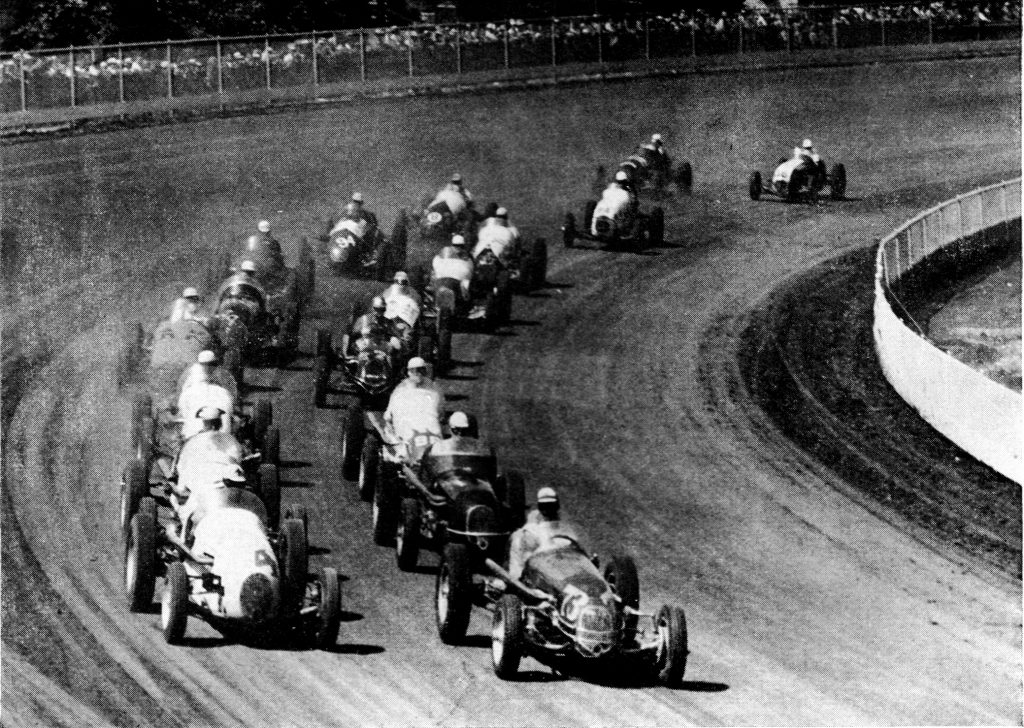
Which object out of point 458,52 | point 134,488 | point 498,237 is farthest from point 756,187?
point 134,488

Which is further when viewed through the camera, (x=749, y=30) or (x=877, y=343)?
(x=749, y=30)

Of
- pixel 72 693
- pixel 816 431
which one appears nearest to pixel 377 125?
pixel 816 431

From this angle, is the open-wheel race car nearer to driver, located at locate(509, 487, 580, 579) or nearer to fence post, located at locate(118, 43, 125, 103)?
driver, located at locate(509, 487, 580, 579)

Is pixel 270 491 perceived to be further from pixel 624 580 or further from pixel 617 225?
pixel 617 225

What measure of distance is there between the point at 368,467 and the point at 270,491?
2649 mm

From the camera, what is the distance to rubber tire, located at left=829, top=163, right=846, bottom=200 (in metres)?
49.2

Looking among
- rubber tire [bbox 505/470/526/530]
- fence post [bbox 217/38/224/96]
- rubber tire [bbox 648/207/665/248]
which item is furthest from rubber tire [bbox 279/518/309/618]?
fence post [bbox 217/38/224/96]

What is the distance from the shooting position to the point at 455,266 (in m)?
35.2

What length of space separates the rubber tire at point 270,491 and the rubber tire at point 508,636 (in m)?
3.92

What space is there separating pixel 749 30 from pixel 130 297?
36.1 metres

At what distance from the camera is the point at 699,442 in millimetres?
30031

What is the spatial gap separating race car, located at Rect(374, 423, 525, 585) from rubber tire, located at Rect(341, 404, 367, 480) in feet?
5.81

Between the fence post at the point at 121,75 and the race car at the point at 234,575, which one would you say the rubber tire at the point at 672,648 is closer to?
the race car at the point at 234,575

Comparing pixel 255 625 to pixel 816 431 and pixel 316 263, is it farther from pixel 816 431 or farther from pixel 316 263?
pixel 316 263
